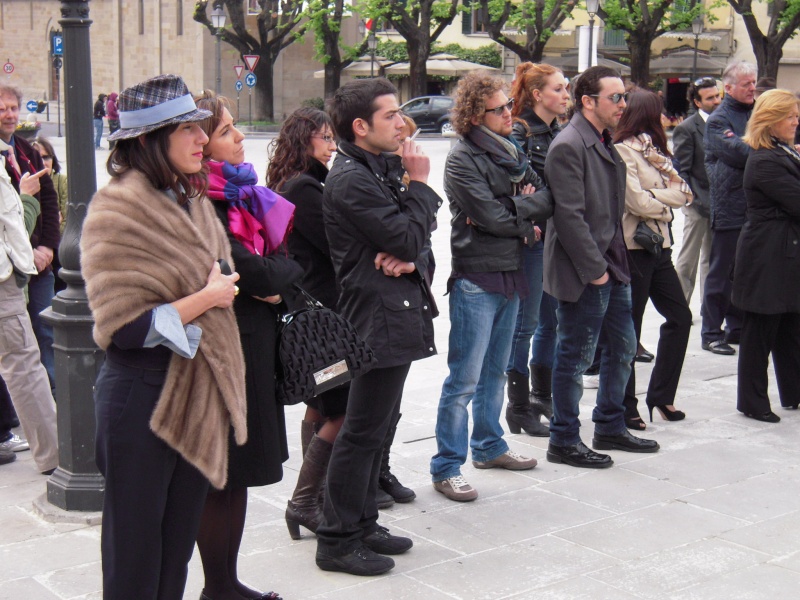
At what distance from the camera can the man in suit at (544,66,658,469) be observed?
5465 mm

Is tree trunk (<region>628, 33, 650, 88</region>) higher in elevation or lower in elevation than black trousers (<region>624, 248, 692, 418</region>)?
higher

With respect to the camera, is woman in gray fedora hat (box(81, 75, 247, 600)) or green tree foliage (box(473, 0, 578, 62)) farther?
green tree foliage (box(473, 0, 578, 62))

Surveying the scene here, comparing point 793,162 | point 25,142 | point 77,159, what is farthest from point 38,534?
point 793,162

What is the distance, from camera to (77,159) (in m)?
5.11

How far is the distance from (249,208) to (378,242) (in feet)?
2.02

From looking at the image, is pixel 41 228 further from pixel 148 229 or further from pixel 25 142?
pixel 148 229

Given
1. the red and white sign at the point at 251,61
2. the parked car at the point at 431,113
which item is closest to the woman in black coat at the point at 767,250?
the red and white sign at the point at 251,61

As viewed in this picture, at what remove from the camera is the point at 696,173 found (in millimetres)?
8781

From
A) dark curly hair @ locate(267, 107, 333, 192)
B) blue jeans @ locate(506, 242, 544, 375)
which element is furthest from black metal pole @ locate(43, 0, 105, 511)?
blue jeans @ locate(506, 242, 544, 375)

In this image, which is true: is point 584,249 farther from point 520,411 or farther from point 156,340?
point 156,340

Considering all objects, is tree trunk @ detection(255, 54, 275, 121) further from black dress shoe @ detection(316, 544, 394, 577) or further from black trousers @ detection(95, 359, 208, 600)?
black trousers @ detection(95, 359, 208, 600)

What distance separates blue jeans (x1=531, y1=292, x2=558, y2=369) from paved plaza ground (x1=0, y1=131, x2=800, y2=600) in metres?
0.53

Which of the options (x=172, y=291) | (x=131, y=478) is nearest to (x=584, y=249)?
(x=172, y=291)

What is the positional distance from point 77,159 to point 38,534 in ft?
5.67
